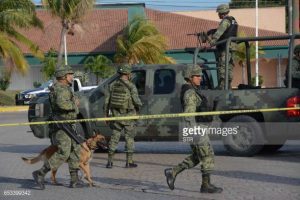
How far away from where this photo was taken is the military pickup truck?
1229 cm

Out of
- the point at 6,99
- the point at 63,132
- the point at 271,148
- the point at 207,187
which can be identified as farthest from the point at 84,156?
the point at 6,99

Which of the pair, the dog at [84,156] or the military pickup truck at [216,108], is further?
the military pickup truck at [216,108]

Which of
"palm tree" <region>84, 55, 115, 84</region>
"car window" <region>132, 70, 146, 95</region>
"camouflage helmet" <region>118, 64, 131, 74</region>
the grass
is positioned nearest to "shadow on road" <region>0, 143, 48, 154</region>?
"car window" <region>132, 70, 146, 95</region>

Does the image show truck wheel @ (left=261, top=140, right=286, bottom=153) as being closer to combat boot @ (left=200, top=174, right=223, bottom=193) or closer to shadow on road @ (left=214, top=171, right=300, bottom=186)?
shadow on road @ (left=214, top=171, right=300, bottom=186)

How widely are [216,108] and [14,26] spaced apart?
945 inches

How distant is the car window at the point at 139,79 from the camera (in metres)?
13.4

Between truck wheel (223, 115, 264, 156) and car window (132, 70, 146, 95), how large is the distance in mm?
1868

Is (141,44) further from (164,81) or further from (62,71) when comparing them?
(62,71)

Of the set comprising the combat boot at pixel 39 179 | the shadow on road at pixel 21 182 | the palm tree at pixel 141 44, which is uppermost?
the palm tree at pixel 141 44

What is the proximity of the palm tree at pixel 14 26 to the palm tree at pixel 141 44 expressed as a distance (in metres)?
9.29

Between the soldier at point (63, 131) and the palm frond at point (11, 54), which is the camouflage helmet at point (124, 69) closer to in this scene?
the soldier at point (63, 131)

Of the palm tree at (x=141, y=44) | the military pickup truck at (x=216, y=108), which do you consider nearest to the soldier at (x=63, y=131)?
the military pickup truck at (x=216, y=108)

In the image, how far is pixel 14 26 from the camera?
34.8m

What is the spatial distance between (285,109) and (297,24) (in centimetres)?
1155
